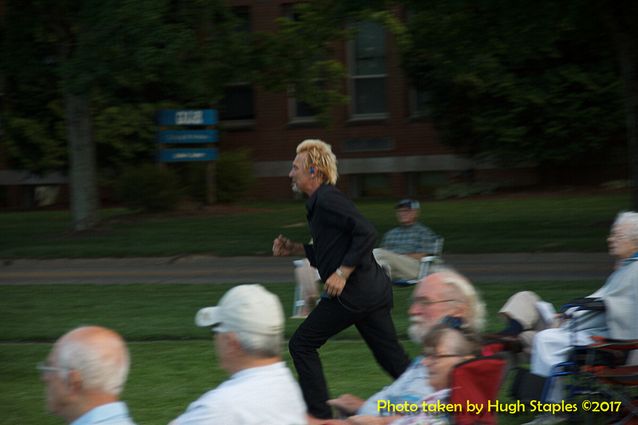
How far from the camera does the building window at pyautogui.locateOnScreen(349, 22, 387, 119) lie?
31641 mm

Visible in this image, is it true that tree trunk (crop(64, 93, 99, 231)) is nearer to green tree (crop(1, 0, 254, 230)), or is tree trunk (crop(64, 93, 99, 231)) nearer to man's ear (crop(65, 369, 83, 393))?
green tree (crop(1, 0, 254, 230))

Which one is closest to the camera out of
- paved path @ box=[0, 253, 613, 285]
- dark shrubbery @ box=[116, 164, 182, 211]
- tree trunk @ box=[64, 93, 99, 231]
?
paved path @ box=[0, 253, 613, 285]

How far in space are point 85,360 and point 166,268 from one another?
14.4 m

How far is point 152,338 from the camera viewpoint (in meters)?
10.8

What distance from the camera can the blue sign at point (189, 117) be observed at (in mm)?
27297

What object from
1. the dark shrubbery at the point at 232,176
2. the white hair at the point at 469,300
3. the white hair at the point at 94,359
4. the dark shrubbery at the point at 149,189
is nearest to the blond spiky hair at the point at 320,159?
the white hair at the point at 469,300

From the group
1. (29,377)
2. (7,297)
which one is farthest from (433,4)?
(29,377)

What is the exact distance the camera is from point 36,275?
17578 mm

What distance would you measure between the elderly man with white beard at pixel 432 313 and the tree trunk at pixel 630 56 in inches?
477

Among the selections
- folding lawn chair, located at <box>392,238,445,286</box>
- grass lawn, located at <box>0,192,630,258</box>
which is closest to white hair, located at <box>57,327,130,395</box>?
folding lawn chair, located at <box>392,238,445,286</box>

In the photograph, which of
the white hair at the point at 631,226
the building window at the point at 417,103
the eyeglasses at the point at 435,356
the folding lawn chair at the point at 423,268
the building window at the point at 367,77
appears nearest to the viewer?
the eyeglasses at the point at 435,356

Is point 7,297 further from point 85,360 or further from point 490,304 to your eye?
point 85,360

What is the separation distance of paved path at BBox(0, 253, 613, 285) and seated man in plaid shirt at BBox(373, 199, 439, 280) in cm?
188

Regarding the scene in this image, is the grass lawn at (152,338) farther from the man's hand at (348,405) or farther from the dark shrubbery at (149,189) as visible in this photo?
the dark shrubbery at (149,189)
